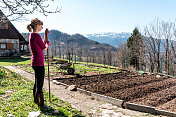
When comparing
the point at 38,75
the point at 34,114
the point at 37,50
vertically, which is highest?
the point at 37,50

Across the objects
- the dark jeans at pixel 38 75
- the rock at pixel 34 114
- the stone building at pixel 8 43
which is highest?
the stone building at pixel 8 43

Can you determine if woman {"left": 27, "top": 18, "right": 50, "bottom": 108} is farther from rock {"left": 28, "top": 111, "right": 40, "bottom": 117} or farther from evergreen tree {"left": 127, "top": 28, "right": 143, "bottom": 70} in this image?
evergreen tree {"left": 127, "top": 28, "right": 143, "bottom": 70}

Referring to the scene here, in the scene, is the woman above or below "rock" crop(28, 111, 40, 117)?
above

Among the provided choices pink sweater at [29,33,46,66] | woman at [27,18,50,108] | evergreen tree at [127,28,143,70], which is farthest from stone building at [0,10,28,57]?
pink sweater at [29,33,46,66]

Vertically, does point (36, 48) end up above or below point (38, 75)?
above

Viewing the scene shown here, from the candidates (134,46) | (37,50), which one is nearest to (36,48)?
(37,50)

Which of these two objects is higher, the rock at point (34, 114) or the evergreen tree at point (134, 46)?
the evergreen tree at point (134, 46)

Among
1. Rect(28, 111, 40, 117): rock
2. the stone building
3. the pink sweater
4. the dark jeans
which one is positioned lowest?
Rect(28, 111, 40, 117): rock

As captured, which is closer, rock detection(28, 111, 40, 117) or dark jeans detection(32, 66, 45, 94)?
rock detection(28, 111, 40, 117)

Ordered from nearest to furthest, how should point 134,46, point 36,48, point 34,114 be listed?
point 34,114 < point 36,48 < point 134,46

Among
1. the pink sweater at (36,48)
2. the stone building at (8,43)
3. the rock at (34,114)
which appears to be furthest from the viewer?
the stone building at (8,43)

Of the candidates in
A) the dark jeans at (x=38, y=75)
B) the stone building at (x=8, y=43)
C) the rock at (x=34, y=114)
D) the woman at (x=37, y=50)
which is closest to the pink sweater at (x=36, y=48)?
the woman at (x=37, y=50)

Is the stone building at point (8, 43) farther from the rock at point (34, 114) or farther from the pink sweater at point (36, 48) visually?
the rock at point (34, 114)

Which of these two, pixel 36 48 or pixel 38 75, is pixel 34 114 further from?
pixel 36 48
